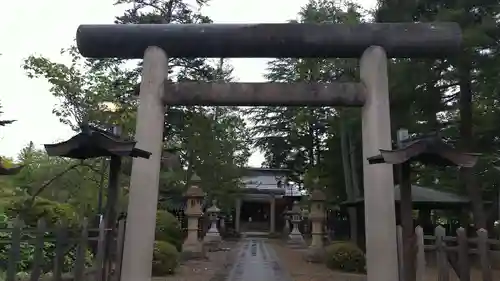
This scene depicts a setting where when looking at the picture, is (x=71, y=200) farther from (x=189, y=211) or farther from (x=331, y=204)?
(x=331, y=204)

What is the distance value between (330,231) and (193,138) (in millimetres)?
10503

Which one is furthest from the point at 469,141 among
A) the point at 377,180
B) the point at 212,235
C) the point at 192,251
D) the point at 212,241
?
the point at 212,235

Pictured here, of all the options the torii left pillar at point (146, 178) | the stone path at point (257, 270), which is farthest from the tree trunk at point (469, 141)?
the torii left pillar at point (146, 178)

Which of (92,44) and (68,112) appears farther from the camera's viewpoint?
(68,112)

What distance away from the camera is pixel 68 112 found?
51.9 feet

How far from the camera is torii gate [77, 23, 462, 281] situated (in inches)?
322

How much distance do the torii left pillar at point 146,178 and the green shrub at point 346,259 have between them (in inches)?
317

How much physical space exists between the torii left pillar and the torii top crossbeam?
0.42 m

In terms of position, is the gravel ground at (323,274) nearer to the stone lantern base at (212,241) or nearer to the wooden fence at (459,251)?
the wooden fence at (459,251)

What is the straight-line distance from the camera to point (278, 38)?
826 centimetres

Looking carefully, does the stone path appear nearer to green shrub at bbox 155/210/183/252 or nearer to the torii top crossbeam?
green shrub at bbox 155/210/183/252

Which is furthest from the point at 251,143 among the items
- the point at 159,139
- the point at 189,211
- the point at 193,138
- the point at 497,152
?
the point at 159,139

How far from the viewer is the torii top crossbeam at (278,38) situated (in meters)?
8.25

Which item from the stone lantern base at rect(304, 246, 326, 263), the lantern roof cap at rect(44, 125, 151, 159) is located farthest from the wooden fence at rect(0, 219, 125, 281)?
the stone lantern base at rect(304, 246, 326, 263)
